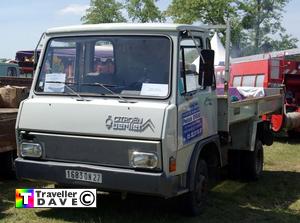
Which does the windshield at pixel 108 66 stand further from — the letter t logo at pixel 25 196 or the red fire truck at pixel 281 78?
the red fire truck at pixel 281 78

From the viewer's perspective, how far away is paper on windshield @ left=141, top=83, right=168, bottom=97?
204 inches

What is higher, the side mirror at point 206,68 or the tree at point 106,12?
the tree at point 106,12

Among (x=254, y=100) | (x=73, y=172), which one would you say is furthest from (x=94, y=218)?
(x=254, y=100)

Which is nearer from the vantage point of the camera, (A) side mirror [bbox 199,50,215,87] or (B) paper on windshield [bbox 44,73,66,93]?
(A) side mirror [bbox 199,50,215,87]

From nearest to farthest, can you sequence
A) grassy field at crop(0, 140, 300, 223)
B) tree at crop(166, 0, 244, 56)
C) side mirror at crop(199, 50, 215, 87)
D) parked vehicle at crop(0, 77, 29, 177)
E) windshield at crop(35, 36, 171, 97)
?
windshield at crop(35, 36, 171, 97), side mirror at crop(199, 50, 215, 87), grassy field at crop(0, 140, 300, 223), parked vehicle at crop(0, 77, 29, 177), tree at crop(166, 0, 244, 56)

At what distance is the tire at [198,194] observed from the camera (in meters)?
5.69

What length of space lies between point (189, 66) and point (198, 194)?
148cm

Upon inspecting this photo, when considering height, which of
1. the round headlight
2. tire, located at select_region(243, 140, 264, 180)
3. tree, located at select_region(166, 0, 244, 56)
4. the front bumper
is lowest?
tire, located at select_region(243, 140, 264, 180)

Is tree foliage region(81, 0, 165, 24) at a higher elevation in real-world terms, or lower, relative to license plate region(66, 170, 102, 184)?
higher

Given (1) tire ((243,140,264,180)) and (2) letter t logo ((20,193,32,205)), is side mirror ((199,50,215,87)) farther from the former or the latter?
(1) tire ((243,140,264,180))

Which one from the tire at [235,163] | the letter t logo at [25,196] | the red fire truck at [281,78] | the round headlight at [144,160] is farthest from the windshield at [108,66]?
the red fire truck at [281,78]

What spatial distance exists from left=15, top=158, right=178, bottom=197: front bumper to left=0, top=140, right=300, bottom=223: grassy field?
1.89 ft

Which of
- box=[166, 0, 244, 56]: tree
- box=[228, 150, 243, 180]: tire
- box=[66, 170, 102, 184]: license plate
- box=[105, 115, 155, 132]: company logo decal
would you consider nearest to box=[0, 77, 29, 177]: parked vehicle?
box=[66, 170, 102, 184]: license plate

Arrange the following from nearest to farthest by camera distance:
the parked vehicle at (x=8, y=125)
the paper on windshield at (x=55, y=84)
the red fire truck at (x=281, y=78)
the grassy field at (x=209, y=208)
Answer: the paper on windshield at (x=55, y=84)
the grassy field at (x=209, y=208)
the parked vehicle at (x=8, y=125)
the red fire truck at (x=281, y=78)
